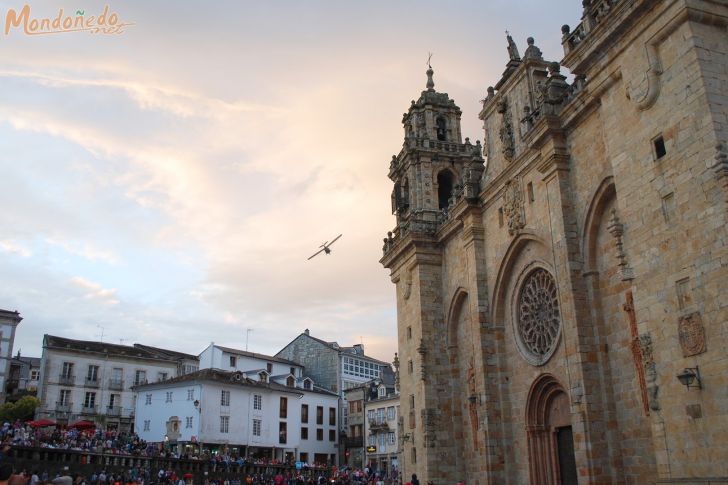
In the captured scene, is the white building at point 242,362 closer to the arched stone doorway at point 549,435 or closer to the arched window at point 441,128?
the arched window at point 441,128

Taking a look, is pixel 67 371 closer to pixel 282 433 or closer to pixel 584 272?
pixel 282 433

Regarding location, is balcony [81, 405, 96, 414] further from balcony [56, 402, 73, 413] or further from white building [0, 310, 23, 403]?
white building [0, 310, 23, 403]

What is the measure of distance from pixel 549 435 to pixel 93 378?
131 ft

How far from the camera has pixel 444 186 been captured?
32938 mm

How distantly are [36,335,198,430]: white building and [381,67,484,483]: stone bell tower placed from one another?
2909 centimetres

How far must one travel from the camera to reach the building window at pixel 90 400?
49.0m

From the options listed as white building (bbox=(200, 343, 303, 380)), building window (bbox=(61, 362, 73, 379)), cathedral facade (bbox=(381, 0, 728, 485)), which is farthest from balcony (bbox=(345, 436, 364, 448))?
cathedral facade (bbox=(381, 0, 728, 485))

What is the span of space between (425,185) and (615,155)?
16.8 m

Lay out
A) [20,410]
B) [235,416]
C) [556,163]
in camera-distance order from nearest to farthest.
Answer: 1. [556,163]
2. [235,416]
3. [20,410]

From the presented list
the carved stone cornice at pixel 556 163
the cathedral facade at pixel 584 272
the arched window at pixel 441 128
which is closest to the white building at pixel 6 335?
the cathedral facade at pixel 584 272

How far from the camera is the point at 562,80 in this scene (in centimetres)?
2053

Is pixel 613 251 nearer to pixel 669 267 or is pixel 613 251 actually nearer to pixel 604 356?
pixel 604 356

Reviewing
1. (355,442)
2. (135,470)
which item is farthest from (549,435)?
(355,442)

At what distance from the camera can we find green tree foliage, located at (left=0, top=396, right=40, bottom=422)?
150ft
